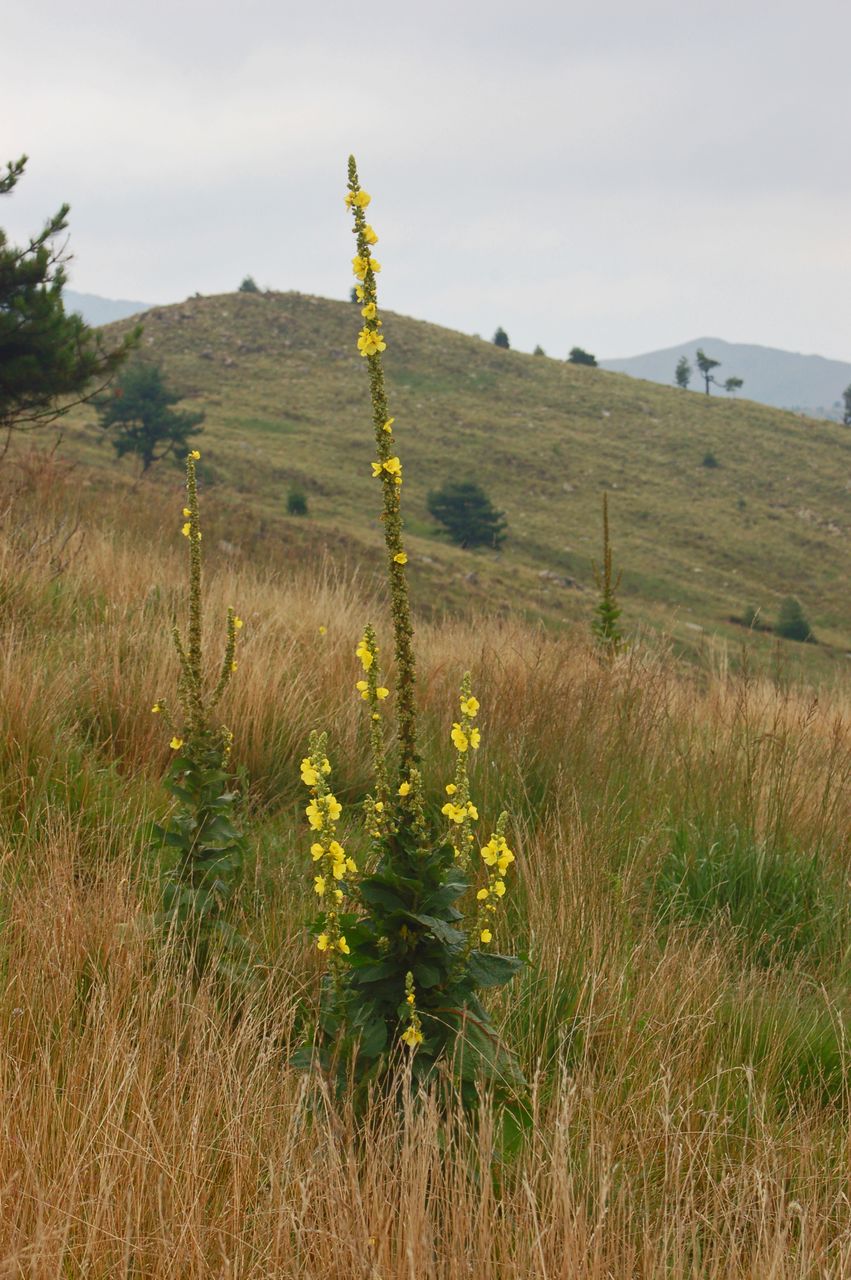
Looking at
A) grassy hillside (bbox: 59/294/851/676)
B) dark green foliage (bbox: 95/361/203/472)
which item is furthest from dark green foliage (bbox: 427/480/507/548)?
dark green foliage (bbox: 95/361/203/472)

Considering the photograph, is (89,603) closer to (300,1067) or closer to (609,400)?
(300,1067)

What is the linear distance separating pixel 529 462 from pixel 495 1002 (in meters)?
51.5

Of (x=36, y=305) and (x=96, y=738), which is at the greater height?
(x=36, y=305)

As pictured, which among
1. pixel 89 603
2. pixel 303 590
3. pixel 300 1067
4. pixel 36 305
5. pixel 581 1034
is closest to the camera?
pixel 300 1067

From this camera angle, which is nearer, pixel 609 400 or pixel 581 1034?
pixel 581 1034

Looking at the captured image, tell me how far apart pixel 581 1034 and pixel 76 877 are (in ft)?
5.06

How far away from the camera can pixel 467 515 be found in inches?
1558

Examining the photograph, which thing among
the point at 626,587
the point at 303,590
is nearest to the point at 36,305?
the point at 303,590

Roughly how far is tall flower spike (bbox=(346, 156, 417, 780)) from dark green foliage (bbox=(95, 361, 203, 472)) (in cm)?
3291

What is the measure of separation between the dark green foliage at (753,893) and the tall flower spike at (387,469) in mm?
1595

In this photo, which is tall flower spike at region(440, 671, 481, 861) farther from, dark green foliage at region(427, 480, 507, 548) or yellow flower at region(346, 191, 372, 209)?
dark green foliage at region(427, 480, 507, 548)

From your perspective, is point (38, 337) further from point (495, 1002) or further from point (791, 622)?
point (791, 622)

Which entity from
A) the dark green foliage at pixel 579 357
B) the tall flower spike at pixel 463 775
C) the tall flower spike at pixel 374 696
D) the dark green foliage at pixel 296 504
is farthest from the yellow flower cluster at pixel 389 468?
the dark green foliage at pixel 579 357

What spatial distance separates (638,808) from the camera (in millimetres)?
4020
